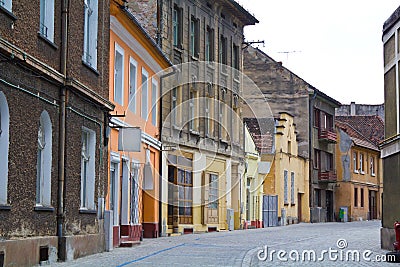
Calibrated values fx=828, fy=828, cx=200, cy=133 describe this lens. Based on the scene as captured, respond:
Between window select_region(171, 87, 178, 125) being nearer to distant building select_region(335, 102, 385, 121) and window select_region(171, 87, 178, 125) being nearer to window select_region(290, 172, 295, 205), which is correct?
window select_region(290, 172, 295, 205)

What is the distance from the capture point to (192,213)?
36.1m

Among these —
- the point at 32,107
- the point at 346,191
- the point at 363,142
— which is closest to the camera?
the point at 32,107

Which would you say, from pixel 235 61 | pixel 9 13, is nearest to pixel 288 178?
pixel 235 61

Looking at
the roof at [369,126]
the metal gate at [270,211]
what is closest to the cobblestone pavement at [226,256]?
the metal gate at [270,211]

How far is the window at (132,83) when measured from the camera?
25861mm

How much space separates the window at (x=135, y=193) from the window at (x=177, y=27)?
9307mm

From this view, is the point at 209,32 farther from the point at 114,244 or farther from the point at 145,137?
the point at 114,244

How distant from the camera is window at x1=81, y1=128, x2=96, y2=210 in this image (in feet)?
63.9

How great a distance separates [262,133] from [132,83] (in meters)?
26.8

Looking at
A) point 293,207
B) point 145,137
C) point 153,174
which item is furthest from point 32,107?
point 293,207

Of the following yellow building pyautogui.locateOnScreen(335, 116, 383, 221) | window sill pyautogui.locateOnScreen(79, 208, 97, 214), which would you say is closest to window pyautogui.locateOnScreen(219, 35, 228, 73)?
window sill pyautogui.locateOnScreen(79, 208, 97, 214)

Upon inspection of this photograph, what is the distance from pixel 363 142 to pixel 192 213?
3768 cm

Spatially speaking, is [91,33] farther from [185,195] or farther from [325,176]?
[325,176]

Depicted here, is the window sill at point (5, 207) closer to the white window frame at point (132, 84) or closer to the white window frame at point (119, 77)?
the white window frame at point (119, 77)
